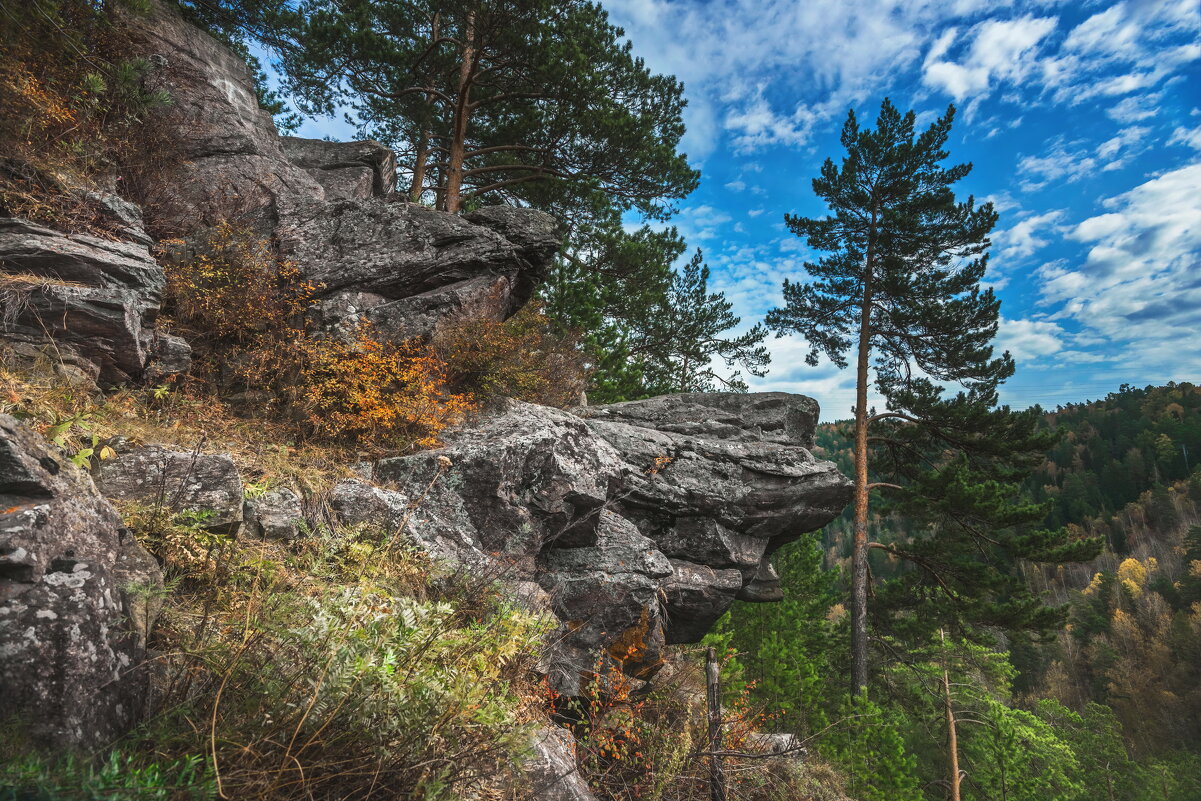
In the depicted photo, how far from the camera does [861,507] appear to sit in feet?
46.1

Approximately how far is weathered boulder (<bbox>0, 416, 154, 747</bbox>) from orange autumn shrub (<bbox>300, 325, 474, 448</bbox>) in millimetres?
3683

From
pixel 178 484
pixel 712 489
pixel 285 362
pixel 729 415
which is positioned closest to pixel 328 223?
pixel 285 362

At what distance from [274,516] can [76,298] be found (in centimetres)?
318

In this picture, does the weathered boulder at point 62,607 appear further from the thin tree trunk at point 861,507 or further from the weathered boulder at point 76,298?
the thin tree trunk at point 861,507

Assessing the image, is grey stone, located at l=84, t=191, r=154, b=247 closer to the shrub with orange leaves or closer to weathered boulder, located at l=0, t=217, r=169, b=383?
the shrub with orange leaves

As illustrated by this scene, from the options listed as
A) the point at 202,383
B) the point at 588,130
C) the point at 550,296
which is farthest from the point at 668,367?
the point at 202,383

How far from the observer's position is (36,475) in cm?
250

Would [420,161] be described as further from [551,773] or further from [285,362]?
[551,773]

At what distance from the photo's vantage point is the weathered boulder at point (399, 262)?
793cm

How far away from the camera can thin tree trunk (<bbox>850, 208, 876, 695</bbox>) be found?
14.0 m

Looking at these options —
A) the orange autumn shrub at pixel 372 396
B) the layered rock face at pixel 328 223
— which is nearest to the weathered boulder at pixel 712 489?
the orange autumn shrub at pixel 372 396

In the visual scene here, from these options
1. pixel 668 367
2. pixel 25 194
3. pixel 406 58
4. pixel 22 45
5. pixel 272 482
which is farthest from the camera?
pixel 668 367

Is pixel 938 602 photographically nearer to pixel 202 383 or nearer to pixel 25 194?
pixel 202 383

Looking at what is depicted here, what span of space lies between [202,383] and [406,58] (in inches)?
363
